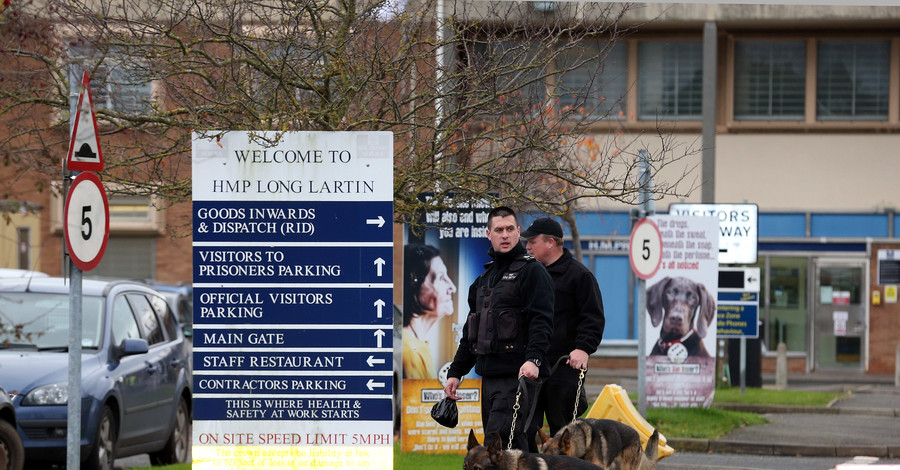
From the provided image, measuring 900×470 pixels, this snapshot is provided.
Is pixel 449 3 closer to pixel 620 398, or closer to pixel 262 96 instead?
pixel 262 96

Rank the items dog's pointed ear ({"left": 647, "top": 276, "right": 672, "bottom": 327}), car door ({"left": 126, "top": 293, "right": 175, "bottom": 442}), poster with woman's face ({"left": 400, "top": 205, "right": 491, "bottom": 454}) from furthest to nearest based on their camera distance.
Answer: dog's pointed ear ({"left": 647, "top": 276, "right": 672, "bottom": 327})
car door ({"left": 126, "top": 293, "right": 175, "bottom": 442})
poster with woman's face ({"left": 400, "top": 205, "right": 491, "bottom": 454})

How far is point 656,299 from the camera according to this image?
1725 centimetres

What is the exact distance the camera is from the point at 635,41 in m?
31.0

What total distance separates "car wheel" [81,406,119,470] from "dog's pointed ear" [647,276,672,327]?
800 centimetres

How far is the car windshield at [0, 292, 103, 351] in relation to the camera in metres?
11.5

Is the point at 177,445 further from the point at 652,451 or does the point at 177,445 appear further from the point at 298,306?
the point at 652,451

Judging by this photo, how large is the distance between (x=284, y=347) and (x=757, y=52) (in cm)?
2525

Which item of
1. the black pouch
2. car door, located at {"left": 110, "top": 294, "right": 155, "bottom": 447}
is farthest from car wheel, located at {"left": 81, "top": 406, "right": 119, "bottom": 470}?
the black pouch

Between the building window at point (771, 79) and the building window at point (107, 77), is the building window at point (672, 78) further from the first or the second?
the building window at point (107, 77)

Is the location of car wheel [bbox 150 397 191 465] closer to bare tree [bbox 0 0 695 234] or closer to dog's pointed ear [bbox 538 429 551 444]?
bare tree [bbox 0 0 695 234]

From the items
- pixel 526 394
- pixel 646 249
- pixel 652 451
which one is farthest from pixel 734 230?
pixel 526 394

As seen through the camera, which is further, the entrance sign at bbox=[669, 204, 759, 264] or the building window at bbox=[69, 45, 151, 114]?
the entrance sign at bbox=[669, 204, 759, 264]

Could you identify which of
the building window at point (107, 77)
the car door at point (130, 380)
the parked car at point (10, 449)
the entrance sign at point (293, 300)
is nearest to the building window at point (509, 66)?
the entrance sign at point (293, 300)

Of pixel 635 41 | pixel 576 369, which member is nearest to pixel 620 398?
pixel 576 369
